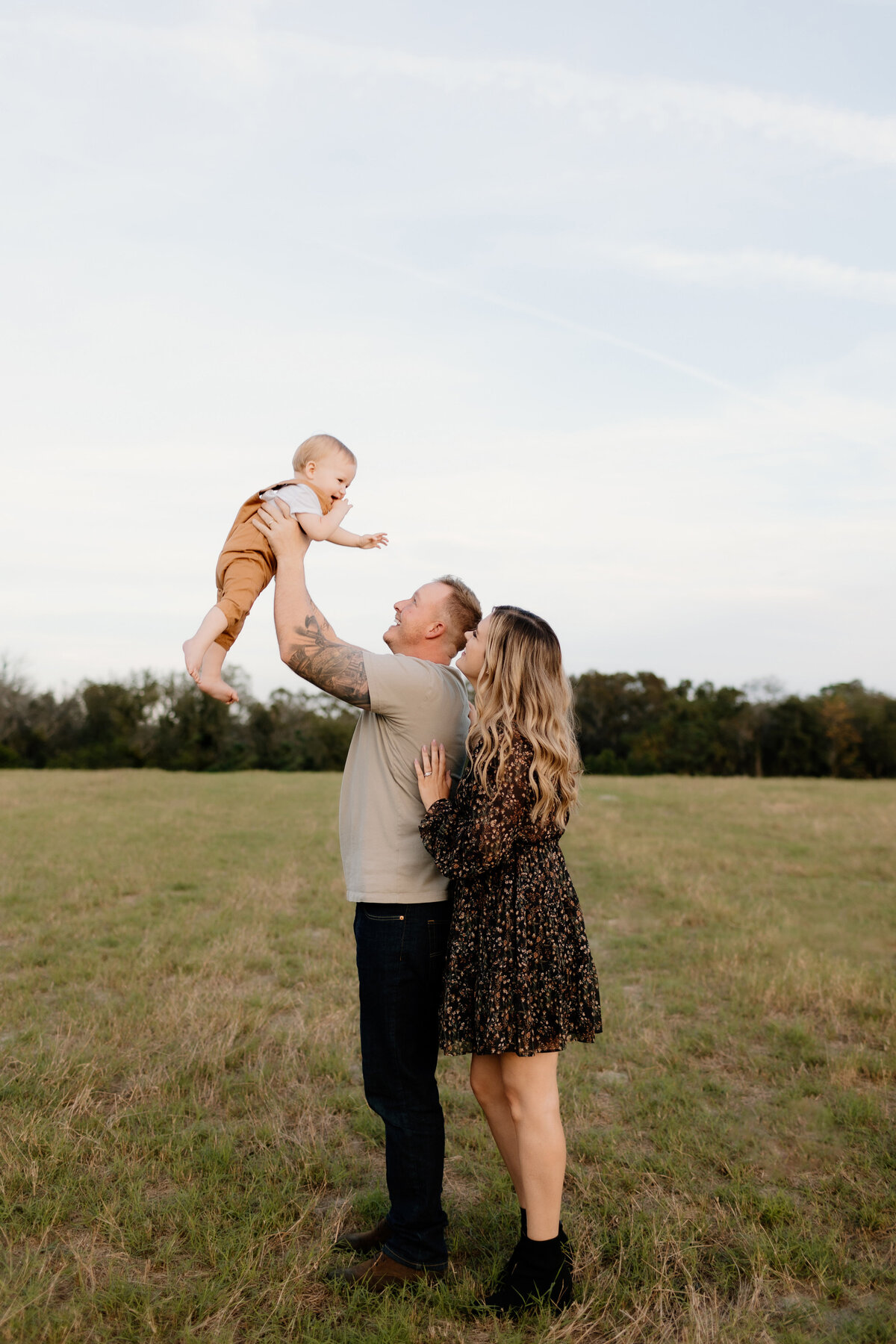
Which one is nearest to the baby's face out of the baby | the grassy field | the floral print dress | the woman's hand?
the baby

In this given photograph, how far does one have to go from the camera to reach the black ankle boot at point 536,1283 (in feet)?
11.5

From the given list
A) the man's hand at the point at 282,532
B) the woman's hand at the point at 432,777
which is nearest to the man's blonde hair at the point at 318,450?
the man's hand at the point at 282,532

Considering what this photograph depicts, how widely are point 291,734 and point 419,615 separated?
5691cm

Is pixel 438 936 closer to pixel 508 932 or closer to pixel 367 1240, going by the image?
pixel 508 932

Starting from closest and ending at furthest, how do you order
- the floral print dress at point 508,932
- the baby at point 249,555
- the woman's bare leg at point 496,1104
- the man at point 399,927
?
the floral print dress at point 508,932 < the man at point 399,927 < the woman's bare leg at point 496,1104 < the baby at point 249,555

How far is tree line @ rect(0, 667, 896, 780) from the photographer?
5566cm

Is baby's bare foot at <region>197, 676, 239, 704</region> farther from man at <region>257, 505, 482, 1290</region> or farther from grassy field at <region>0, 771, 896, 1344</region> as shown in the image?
grassy field at <region>0, 771, 896, 1344</region>

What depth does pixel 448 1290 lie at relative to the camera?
362 centimetres

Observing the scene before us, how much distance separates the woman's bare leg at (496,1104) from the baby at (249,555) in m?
1.81

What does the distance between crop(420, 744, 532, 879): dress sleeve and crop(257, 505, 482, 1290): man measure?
8.0 inches

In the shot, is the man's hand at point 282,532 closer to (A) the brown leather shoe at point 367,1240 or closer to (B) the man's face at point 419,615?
(B) the man's face at point 419,615

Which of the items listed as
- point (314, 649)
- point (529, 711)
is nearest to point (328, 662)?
point (314, 649)

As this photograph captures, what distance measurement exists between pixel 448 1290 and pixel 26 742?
5898 cm

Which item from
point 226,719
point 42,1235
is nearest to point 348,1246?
point 42,1235
